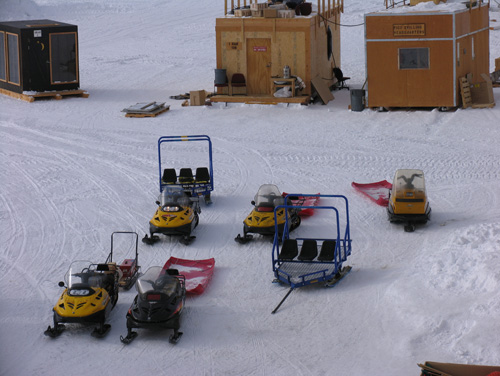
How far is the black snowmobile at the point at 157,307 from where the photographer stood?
11.7m

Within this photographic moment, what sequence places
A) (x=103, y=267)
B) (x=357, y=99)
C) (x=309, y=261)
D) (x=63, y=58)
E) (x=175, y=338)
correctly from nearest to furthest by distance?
(x=175, y=338), (x=103, y=267), (x=309, y=261), (x=357, y=99), (x=63, y=58)

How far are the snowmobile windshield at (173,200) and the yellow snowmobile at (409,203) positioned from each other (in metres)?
3.59

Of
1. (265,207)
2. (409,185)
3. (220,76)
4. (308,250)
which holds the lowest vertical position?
(308,250)

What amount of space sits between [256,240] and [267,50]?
11.4 meters

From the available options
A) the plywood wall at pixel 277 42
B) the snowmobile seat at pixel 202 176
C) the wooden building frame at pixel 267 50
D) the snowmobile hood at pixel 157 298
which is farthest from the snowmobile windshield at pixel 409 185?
the plywood wall at pixel 277 42

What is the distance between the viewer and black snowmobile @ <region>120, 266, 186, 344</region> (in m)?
11.7

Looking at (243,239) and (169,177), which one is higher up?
(169,177)

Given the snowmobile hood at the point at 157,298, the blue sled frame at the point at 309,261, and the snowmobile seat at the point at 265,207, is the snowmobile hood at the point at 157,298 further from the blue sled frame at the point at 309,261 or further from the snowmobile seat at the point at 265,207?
the snowmobile seat at the point at 265,207

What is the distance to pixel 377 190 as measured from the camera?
17.6 meters

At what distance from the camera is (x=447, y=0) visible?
25.3 m

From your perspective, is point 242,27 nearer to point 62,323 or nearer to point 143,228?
point 143,228

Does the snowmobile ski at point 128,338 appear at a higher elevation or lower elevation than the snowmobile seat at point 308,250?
lower

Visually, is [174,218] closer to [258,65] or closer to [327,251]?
[327,251]

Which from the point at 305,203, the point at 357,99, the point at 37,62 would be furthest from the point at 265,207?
the point at 37,62
